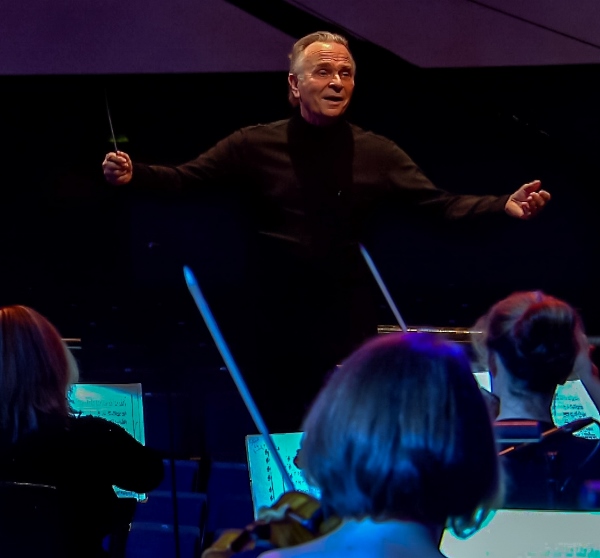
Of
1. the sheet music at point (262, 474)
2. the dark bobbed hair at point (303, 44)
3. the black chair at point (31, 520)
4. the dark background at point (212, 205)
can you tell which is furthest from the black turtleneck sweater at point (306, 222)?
the dark background at point (212, 205)

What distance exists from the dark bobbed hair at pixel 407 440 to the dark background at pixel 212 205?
364 cm

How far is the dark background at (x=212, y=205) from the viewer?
16.2 feet

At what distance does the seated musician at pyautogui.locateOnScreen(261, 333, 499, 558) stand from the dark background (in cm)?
364

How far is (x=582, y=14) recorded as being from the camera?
443 cm

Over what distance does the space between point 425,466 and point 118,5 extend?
400 cm

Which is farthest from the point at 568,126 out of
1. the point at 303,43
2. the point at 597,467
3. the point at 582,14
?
the point at 597,467

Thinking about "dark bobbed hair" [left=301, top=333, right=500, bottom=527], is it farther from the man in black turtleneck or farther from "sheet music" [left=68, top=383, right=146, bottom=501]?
the man in black turtleneck

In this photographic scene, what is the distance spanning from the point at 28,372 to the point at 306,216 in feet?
2.65

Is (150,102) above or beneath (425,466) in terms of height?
beneath

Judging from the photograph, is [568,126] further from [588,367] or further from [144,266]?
[588,367]

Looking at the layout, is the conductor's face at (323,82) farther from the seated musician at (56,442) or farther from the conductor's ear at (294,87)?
the seated musician at (56,442)

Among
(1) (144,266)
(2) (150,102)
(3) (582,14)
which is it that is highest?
(3) (582,14)

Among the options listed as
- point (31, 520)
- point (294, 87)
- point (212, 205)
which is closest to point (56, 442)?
point (31, 520)

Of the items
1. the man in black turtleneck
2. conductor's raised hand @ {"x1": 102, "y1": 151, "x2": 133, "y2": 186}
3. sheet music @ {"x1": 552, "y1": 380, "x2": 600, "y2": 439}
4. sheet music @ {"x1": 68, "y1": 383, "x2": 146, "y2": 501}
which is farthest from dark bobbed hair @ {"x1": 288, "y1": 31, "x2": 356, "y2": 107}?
sheet music @ {"x1": 552, "y1": 380, "x2": 600, "y2": 439}
